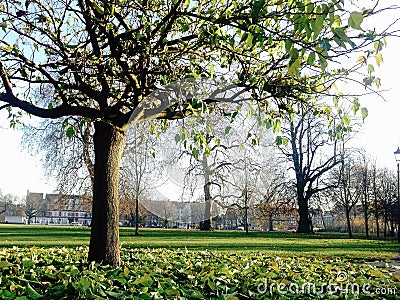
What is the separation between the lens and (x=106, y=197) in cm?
586

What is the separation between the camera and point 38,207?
211ft

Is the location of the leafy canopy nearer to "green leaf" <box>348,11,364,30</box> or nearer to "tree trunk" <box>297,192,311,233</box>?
"green leaf" <box>348,11,364,30</box>

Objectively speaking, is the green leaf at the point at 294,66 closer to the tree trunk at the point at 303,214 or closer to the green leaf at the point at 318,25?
the green leaf at the point at 318,25

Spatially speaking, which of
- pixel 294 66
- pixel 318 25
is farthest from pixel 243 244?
pixel 318 25

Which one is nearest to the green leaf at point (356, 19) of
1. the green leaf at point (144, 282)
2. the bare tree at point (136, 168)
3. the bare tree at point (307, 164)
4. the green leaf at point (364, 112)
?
the green leaf at point (364, 112)

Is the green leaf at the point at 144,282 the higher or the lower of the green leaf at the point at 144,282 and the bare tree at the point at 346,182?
the lower

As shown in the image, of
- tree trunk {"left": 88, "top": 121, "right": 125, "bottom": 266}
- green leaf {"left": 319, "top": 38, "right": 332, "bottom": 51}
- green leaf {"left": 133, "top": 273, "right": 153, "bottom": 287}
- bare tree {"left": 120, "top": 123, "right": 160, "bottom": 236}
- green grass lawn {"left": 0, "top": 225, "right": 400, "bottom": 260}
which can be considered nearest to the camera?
green leaf {"left": 319, "top": 38, "right": 332, "bottom": 51}

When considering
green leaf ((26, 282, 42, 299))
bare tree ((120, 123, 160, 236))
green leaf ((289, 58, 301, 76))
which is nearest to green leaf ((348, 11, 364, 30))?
green leaf ((289, 58, 301, 76))

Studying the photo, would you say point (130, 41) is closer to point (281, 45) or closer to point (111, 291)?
point (281, 45)

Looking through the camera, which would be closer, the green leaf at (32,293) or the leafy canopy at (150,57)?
the green leaf at (32,293)

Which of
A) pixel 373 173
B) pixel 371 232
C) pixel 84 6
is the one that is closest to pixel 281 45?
pixel 84 6

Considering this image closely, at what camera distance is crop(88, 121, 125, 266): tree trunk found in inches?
224

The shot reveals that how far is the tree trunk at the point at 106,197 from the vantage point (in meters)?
5.69

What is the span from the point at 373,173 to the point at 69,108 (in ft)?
121
